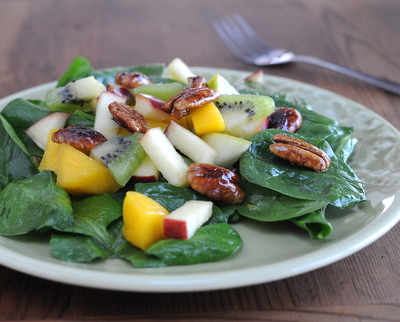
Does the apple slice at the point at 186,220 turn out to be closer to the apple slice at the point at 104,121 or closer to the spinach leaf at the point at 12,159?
the apple slice at the point at 104,121

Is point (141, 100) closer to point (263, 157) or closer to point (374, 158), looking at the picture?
point (263, 157)

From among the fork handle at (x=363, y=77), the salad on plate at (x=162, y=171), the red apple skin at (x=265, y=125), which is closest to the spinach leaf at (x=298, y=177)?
the salad on plate at (x=162, y=171)

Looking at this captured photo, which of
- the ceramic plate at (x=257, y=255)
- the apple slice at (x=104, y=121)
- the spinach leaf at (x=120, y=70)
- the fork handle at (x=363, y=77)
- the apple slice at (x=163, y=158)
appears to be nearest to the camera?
the ceramic plate at (x=257, y=255)

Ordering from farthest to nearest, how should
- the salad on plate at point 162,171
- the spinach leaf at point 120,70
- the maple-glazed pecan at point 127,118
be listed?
the spinach leaf at point 120,70, the maple-glazed pecan at point 127,118, the salad on plate at point 162,171

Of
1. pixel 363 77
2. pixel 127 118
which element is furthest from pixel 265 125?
pixel 363 77

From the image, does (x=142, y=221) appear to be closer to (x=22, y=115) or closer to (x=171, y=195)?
(x=171, y=195)

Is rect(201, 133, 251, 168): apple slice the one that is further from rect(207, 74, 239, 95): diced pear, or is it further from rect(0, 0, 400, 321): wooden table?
rect(0, 0, 400, 321): wooden table

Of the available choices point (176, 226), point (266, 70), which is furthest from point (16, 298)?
point (266, 70)
